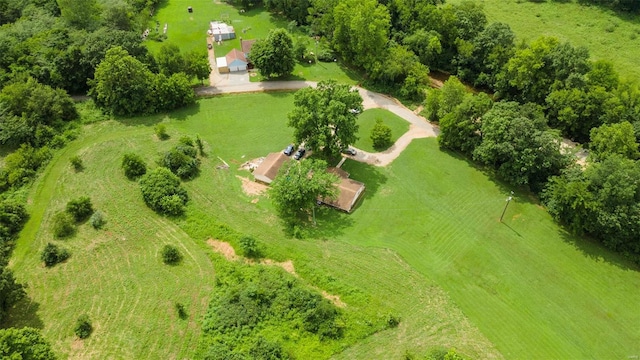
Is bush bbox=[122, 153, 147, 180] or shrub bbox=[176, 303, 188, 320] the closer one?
shrub bbox=[176, 303, 188, 320]

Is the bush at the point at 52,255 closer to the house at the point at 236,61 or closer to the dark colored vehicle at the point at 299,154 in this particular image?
the dark colored vehicle at the point at 299,154

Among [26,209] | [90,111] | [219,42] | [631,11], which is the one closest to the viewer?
[26,209]

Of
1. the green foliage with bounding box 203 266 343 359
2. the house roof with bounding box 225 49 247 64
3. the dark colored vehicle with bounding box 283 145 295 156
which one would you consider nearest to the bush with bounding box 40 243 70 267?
the green foliage with bounding box 203 266 343 359

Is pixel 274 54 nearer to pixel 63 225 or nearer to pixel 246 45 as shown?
pixel 246 45

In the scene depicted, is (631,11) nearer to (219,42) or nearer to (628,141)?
(628,141)

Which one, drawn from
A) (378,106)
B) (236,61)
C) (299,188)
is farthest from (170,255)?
(236,61)

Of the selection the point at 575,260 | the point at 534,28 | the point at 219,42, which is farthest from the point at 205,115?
the point at 534,28

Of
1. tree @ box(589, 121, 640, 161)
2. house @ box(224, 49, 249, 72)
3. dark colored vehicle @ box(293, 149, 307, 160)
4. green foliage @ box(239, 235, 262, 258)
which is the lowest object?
green foliage @ box(239, 235, 262, 258)

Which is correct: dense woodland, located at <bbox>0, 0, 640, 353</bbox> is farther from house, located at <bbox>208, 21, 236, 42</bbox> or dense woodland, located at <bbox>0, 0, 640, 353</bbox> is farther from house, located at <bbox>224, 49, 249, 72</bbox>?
house, located at <bbox>208, 21, 236, 42</bbox>
